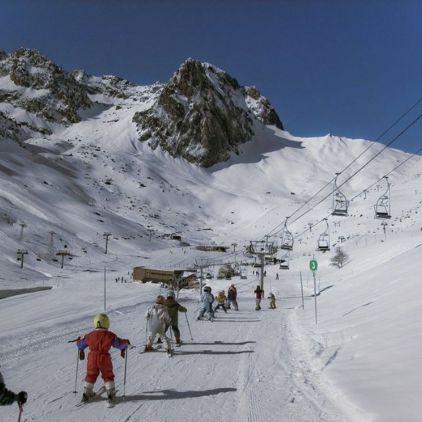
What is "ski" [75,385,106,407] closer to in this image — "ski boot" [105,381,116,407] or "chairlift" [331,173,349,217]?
"ski boot" [105,381,116,407]

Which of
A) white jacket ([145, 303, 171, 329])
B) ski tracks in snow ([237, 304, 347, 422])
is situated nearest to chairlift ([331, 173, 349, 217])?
ski tracks in snow ([237, 304, 347, 422])

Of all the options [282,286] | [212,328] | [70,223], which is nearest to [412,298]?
[212,328]

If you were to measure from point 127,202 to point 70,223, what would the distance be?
142ft

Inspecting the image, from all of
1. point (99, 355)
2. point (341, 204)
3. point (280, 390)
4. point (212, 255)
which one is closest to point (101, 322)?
point (99, 355)

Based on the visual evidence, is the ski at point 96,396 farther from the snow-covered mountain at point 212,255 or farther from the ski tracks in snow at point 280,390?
the ski tracks in snow at point 280,390

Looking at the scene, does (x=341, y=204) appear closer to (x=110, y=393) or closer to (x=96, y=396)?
(x=96, y=396)

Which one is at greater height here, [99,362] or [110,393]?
[99,362]

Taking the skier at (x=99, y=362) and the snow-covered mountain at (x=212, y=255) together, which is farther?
the snow-covered mountain at (x=212, y=255)

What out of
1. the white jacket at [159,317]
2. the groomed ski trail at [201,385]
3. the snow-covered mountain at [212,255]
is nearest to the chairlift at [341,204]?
the snow-covered mountain at [212,255]

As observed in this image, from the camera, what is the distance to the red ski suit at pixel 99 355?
279 inches

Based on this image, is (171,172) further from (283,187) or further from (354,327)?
(354,327)

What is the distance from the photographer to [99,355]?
23.4 feet

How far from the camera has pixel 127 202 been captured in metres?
133

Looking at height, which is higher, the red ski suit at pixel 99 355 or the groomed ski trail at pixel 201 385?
the red ski suit at pixel 99 355
